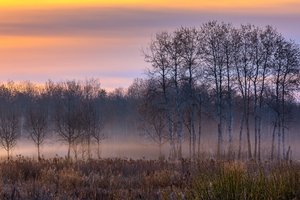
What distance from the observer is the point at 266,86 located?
213 ft

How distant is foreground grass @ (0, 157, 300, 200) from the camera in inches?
263

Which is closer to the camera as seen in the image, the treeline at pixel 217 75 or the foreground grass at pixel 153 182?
the foreground grass at pixel 153 182

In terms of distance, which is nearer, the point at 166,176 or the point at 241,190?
the point at 241,190

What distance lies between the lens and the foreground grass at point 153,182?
6.68 meters

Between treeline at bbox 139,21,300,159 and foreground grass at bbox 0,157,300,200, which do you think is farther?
treeline at bbox 139,21,300,159

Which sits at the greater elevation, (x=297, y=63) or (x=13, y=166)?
(x=297, y=63)

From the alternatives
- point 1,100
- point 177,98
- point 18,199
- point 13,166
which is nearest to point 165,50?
point 177,98

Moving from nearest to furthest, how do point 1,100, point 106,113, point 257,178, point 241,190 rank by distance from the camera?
1. point 241,190
2. point 257,178
3. point 106,113
4. point 1,100

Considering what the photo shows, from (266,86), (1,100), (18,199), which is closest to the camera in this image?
(18,199)

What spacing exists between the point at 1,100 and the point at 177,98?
3666 inches

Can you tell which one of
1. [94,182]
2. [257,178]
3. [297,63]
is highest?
[297,63]

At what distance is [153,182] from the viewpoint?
46.5 ft

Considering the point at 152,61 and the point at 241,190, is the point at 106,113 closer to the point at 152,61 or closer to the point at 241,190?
the point at 152,61

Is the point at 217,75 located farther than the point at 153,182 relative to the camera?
Result: Yes
